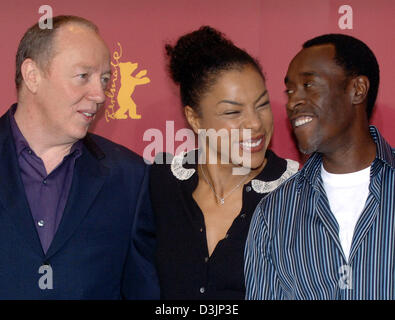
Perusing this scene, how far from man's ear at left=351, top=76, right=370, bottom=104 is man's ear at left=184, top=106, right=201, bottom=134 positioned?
0.58 meters

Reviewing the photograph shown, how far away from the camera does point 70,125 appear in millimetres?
2021

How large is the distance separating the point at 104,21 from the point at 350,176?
1328 millimetres

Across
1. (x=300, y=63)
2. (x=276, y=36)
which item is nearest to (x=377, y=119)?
(x=276, y=36)

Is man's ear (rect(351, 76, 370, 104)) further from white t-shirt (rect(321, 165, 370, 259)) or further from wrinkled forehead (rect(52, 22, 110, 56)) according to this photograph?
wrinkled forehead (rect(52, 22, 110, 56))

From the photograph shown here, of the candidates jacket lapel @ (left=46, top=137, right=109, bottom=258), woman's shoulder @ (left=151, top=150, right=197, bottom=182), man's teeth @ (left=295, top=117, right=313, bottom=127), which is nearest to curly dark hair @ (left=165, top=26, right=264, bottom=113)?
woman's shoulder @ (left=151, top=150, right=197, bottom=182)

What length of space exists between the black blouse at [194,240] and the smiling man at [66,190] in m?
0.06

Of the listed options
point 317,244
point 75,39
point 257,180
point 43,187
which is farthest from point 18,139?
point 317,244

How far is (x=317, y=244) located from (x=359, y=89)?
0.51m

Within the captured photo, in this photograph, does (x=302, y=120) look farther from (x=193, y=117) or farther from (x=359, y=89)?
(x=193, y=117)

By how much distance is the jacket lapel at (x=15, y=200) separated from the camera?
191 centimetres

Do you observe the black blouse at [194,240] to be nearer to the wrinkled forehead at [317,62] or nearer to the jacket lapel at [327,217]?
the jacket lapel at [327,217]

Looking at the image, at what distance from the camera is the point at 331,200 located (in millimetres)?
1916

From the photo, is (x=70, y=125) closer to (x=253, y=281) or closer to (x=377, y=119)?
(x=253, y=281)

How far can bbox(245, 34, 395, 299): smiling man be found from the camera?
1771 mm
